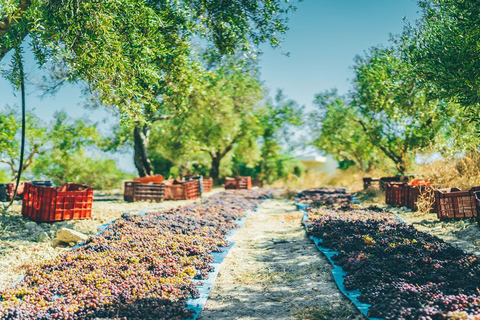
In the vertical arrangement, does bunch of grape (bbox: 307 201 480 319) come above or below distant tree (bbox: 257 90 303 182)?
below

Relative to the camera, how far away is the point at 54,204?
9.43 meters

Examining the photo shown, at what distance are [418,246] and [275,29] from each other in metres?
6.48

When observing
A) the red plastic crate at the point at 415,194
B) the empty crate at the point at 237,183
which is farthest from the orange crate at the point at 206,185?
the red plastic crate at the point at 415,194

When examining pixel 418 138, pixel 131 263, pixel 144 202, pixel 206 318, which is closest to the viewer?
pixel 206 318

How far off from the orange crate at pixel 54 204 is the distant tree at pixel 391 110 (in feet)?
41.3

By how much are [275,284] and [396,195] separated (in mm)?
9332

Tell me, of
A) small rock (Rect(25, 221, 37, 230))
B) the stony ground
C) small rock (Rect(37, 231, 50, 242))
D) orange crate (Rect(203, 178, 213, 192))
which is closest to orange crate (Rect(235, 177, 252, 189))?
orange crate (Rect(203, 178, 213, 192))

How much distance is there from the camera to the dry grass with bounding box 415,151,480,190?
12258 millimetres

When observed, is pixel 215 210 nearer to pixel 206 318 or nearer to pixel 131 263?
pixel 131 263

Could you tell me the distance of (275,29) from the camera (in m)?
9.80

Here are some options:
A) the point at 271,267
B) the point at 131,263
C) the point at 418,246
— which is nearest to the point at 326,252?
the point at 271,267

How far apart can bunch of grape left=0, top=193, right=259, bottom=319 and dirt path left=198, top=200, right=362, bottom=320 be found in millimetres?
454

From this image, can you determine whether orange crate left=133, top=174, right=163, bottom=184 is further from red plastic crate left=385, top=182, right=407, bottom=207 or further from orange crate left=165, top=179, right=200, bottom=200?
red plastic crate left=385, top=182, right=407, bottom=207

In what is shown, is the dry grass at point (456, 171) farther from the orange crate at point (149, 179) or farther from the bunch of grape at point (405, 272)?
the orange crate at point (149, 179)
